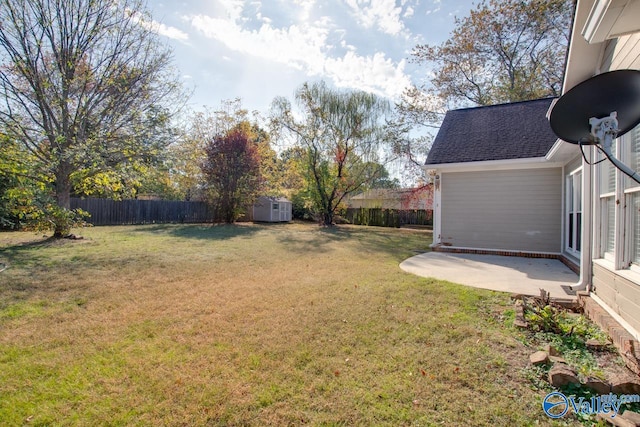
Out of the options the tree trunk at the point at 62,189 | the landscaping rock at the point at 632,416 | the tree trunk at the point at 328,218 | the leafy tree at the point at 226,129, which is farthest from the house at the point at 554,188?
the leafy tree at the point at 226,129

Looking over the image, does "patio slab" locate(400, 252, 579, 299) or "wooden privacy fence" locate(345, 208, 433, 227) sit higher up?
"wooden privacy fence" locate(345, 208, 433, 227)

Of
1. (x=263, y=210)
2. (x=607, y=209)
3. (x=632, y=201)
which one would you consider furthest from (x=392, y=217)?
(x=632, y=201)

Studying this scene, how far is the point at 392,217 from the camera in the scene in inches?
827

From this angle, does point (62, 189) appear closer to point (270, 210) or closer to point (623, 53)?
point (623, 53)

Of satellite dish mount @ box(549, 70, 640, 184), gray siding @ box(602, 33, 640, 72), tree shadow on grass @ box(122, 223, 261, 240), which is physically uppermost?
gray siding @ box(602, 33, 640, 72)

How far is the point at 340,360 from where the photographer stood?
8.61ft

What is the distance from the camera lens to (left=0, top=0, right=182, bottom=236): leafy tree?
8.02m

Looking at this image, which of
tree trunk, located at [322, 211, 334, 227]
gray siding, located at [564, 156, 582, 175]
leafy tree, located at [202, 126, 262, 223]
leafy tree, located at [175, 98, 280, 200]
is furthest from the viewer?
tree trunk, located at [322, 211, 334, 227]

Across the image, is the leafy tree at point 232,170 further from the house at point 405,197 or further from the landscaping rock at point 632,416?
the landscaping rock at point 632,416

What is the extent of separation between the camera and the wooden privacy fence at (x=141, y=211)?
50.2 ft

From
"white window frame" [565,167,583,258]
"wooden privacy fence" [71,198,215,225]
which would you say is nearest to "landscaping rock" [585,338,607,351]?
"white window frame" [565,167,583,258]

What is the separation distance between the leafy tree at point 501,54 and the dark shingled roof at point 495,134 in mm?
5881

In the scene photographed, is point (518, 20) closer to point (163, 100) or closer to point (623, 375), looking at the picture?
point (163, 100)

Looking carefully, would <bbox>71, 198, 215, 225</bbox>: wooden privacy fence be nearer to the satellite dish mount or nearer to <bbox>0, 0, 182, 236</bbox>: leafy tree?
<bbox>0, 0, 182, 236</bbox>: leafy tree
